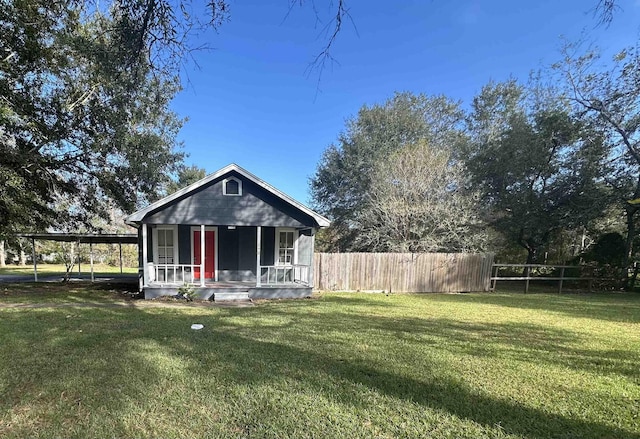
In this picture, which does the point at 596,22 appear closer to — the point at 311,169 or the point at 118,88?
the point at 118,88

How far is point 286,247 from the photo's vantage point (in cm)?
1288

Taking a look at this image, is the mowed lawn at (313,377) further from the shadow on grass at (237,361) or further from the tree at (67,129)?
the tree at (67,129)

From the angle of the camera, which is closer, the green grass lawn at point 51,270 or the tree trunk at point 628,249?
the tree trunk at point 628,249

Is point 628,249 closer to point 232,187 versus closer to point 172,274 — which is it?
point 232,187

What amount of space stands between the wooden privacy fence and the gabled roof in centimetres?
253

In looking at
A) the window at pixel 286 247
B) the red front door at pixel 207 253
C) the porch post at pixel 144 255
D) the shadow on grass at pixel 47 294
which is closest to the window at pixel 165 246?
the red front door at pixel 207 253

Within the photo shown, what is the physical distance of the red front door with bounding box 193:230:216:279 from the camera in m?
12.1

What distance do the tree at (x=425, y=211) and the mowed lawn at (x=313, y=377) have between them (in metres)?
8.47

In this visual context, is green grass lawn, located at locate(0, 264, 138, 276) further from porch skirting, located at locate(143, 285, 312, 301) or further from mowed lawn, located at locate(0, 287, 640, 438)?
mowed lawn, located at locate(0, 287, 640, 438)

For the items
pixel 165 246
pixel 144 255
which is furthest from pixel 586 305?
pixel 165 246

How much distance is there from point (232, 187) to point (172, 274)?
408 cm

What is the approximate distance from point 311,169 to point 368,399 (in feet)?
73.2

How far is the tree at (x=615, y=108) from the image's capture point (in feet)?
49.6

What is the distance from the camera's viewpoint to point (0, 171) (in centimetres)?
875
